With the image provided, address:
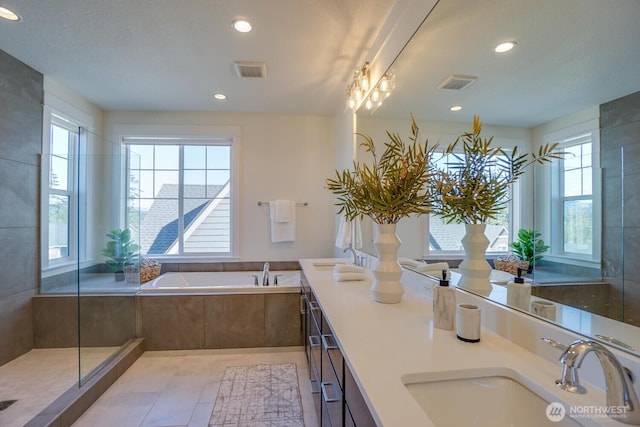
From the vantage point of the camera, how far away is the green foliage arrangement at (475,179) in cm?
111

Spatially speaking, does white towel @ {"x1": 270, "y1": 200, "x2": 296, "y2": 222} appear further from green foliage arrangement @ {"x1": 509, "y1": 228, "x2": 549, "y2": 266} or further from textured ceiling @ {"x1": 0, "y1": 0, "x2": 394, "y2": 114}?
green foliage arrangement @ {"x1": 509, "y1": 228, "x2": 549, "y2": 266}

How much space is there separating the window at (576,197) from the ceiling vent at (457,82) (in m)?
0.53

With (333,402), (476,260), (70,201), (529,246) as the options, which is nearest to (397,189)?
(476,260)

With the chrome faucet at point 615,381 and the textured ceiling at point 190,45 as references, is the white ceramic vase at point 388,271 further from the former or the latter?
the textured ceiling at point 190,45

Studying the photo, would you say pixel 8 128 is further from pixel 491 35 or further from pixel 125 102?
pixel 491 35

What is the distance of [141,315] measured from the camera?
2672 millimetres

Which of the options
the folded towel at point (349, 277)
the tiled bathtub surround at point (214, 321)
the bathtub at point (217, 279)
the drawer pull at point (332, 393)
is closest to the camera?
the drawer pull at point (332, 393)

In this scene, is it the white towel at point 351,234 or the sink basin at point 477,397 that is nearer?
the sink basin at point 477,397

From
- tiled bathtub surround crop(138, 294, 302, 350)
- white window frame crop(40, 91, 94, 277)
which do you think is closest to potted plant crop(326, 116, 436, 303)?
tiled bathtub surround crop(138, 294, 302, 350)

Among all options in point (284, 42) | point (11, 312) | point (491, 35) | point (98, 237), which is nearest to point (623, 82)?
point (491, 35)

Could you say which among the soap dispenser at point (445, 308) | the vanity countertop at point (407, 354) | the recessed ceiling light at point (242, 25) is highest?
the recessed ceiling light at point (242, 25)

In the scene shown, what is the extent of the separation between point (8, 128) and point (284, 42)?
230 centimetres

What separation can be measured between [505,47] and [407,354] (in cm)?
114

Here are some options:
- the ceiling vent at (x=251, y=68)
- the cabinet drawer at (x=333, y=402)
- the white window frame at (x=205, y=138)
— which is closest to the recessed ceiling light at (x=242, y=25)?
the ceiling vent at (x=251, y=68)
